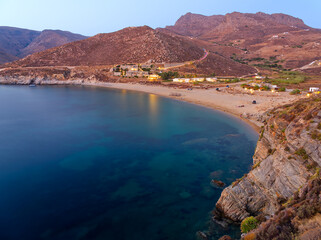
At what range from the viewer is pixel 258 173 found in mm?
15602

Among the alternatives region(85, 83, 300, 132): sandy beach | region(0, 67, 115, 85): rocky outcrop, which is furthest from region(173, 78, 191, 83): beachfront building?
region(0, 67, 115, 85): rocky outcrop

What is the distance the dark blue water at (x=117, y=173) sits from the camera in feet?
54.3

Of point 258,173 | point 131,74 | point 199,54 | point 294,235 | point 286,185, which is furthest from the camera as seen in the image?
point 199,54

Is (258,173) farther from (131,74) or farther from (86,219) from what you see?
(131,74)

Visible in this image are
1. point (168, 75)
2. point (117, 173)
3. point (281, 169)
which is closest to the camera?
point (281, 169)

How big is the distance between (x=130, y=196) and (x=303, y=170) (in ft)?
46.3

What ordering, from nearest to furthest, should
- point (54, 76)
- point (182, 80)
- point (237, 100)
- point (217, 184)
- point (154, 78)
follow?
point (217, 184), point (237, 100), point (182, 80), point (154, 78), point (54, 76)

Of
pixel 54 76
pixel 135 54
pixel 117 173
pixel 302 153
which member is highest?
pixel 135 54

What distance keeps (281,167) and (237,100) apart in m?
45.3

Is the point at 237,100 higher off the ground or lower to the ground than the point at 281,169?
higher

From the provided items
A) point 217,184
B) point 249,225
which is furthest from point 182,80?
point 249,225

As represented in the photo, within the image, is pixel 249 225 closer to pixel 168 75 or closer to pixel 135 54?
pixel 168 75

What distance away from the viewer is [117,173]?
24516 millimetres

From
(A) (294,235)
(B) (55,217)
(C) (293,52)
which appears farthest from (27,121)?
(C) (293,52)
